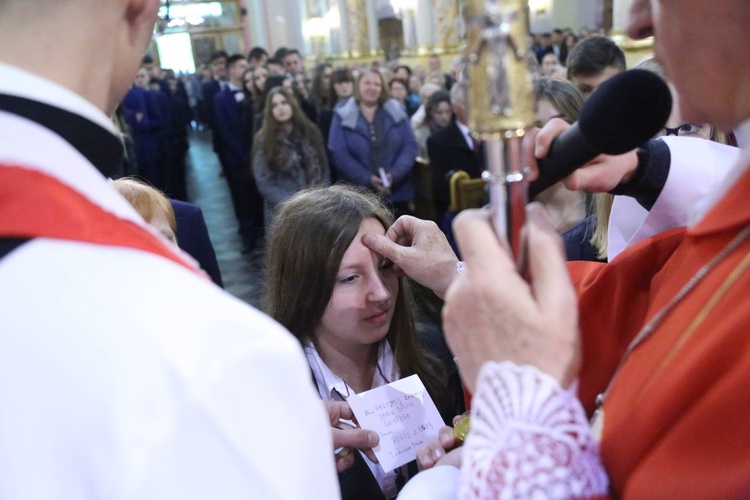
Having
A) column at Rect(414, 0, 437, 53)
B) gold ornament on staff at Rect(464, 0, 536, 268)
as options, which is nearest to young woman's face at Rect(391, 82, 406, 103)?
gold ornament on staff at Rect(464, 0, 536, 268)

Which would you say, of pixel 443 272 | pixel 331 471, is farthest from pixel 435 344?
pixel 331 471

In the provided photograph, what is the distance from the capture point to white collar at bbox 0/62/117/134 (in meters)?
0.62

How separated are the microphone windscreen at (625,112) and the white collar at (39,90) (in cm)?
58

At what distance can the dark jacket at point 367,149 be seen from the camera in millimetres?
4988

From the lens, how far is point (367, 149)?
5047 millimetres

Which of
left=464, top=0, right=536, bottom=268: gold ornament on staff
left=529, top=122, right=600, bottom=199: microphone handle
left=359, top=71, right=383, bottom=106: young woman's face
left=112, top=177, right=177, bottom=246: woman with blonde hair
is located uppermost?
left=464, top=0, right=536, bottom=268: gold ornament on staff

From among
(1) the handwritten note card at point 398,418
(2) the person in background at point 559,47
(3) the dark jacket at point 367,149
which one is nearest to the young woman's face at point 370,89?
(3) the dark jacket at point 367,149

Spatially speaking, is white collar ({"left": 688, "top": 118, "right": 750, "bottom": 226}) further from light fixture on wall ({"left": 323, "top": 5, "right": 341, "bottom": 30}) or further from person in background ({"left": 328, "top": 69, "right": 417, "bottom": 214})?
light fixture on wall ({"left": 323, "top": 5, "right": 341, "bottom": 30})

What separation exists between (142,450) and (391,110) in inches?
188

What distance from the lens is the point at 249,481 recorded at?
0.58 meters

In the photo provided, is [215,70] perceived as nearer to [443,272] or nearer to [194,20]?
[443,272]

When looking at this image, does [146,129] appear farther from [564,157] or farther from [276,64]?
[564,157]

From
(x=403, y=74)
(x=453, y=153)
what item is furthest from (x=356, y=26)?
(x=453, y=153)

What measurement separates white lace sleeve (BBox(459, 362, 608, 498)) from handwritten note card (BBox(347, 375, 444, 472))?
2.36 feet
